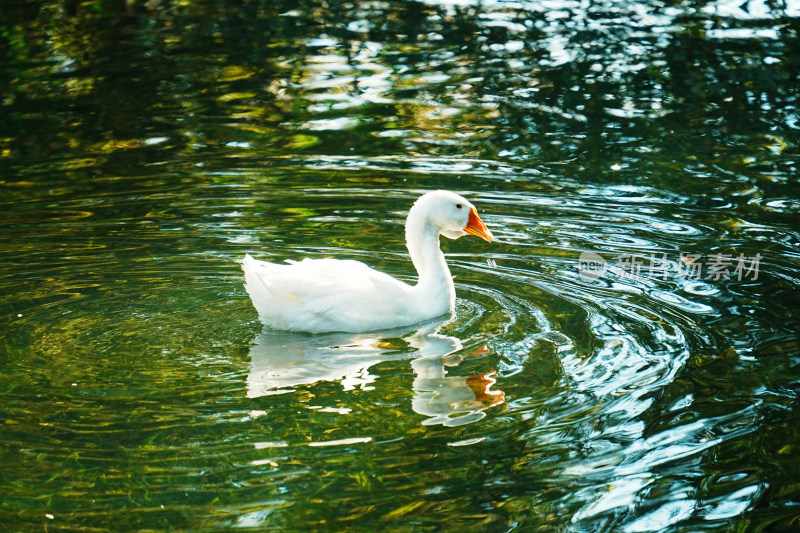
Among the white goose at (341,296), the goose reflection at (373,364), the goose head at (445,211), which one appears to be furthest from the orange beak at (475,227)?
the goose reflection at (373,364)

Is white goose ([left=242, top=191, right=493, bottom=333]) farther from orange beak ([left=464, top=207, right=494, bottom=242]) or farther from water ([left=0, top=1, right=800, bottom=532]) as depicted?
orange beak ([left=464, top=207, right=494, bottom=242])

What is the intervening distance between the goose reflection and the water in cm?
3

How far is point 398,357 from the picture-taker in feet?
22.0

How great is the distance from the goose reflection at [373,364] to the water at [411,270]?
3 cm

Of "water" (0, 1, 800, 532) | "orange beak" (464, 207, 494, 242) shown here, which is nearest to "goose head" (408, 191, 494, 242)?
"orange beak" (464, 207, 494, 242)

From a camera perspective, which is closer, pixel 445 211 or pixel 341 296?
pixel 341 296

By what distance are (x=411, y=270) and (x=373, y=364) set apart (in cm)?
191

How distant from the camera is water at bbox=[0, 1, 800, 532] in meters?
5.20
